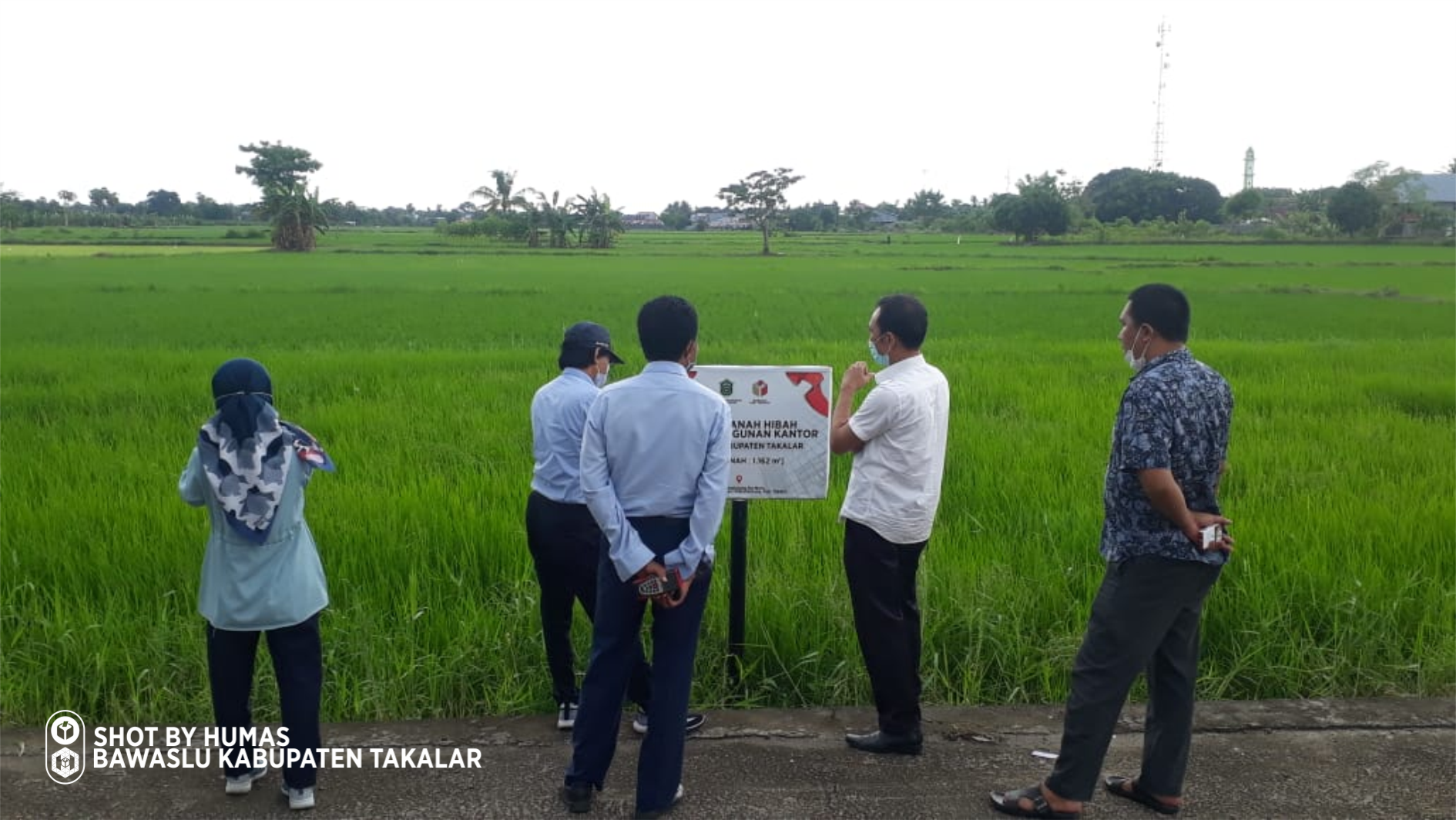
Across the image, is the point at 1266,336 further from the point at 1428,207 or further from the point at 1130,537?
the point at 1428,207

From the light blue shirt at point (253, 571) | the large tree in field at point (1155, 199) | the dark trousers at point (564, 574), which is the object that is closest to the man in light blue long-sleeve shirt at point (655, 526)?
the dark trousers at point (564, 574)

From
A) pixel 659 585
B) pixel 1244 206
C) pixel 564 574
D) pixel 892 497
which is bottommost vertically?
pixel 564 574

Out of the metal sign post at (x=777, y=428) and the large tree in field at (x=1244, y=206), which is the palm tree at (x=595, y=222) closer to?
the large tree in field at (x=1244, y=206)

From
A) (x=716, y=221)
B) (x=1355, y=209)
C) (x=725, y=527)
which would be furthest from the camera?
(x=716, y=221)

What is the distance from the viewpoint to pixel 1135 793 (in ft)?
9.42

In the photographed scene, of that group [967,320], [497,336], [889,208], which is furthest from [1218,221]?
[497,336]

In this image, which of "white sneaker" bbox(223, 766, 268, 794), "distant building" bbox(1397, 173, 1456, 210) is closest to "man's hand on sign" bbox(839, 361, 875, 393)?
"white sneaker" bbox(223, 766, 268, 794)

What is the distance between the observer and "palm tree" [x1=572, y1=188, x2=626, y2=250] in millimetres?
61781

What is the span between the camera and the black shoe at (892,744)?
313cm

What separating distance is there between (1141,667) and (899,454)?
0.90 m

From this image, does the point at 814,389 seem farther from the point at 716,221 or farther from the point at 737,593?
the point at 716,221

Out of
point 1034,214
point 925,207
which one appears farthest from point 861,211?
point 1034,214

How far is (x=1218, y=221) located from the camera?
7206 centimetres

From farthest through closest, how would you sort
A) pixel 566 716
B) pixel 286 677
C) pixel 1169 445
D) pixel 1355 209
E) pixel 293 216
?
pixel 293 216
pixel 1355 209
pixel 566 716
pixel 286 677
pixel 1169 445
